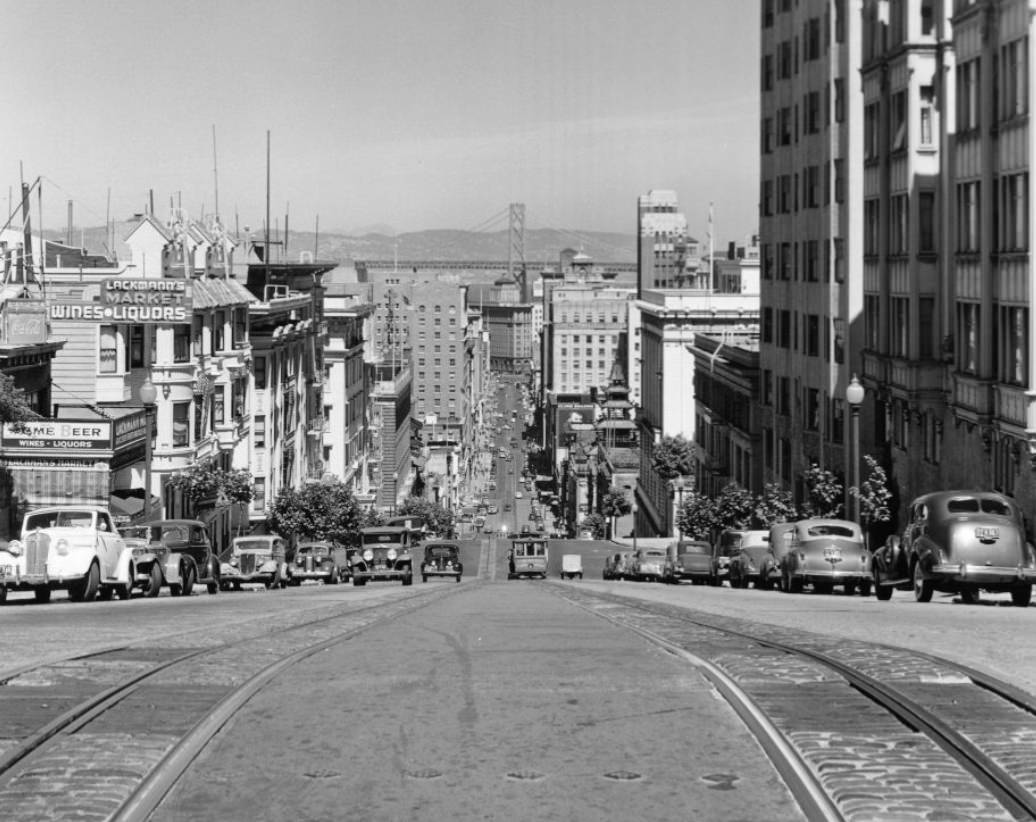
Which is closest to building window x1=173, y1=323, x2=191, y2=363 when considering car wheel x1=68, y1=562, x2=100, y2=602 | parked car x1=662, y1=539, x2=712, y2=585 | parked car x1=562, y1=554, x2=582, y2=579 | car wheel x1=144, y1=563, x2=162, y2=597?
parked car x1=562, y1=554, x2=582, y2=579

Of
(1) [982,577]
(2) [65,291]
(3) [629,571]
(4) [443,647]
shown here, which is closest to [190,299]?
(2) [65,291]

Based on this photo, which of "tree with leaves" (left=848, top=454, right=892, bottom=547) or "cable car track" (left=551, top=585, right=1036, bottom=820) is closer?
"cable car track" (left=551, top=585, right=1036, bottom=820)

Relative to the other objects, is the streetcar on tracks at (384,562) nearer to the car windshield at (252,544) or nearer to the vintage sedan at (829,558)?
the car windshield at (252,544)

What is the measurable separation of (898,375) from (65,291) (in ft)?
119

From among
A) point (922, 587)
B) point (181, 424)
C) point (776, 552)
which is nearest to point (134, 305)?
point (181, 424)

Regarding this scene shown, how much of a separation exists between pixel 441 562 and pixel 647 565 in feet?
27.3

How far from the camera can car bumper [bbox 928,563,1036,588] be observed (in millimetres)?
31016

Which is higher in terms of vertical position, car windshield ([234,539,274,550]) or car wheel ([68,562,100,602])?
car windshield ([234,539,274,550])

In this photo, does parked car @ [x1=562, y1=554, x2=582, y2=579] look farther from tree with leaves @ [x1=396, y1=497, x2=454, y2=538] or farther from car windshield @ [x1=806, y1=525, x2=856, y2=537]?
tree with leaves @ [x1=396, y1=497, x2=454, y2=538]

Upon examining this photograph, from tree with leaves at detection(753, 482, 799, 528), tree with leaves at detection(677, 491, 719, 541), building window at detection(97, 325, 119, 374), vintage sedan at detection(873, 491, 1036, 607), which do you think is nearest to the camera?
vintage sedan at detection(873, 491, 1036, 607)

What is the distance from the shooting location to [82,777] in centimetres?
1048

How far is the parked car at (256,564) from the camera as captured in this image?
52094mm

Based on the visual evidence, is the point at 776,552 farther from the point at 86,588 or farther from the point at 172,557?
the point at 86,588

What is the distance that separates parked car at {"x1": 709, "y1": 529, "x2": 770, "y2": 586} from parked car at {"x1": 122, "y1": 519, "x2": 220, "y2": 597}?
605 inches
